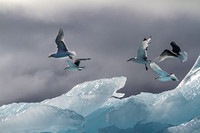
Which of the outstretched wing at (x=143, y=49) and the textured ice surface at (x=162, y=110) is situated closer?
the outstretched wing at (x=143, y=49)

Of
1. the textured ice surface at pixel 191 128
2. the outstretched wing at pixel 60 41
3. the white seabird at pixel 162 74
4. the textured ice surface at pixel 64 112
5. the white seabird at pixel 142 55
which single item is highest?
the outstretched wing at pixel 60 41

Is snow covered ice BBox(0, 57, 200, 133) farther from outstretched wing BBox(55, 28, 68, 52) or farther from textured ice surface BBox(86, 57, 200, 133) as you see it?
outstretched wing BBox(55, 28, 68, 52)

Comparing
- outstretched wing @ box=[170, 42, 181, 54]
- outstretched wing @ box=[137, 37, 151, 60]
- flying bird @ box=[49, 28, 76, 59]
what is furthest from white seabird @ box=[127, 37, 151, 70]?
flying bird @ box=[49, 28, 76, 59]

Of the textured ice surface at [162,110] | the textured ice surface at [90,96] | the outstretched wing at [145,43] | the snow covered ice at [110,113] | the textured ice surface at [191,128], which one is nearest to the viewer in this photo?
the outstretched wing at [145,43]

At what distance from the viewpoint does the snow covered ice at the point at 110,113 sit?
10.4 m

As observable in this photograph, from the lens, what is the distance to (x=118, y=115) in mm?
11141

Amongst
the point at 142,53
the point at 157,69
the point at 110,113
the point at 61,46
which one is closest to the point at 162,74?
the point at 157,69

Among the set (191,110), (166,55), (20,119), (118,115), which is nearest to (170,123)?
(191,110)

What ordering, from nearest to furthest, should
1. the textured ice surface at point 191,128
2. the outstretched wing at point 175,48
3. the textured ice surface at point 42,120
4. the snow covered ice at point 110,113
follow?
the outstretched wing at point 175,48 → the textured ice surface at point 191,128 → the textured ice surface at point 42,120 → the snow covered ice at point 110,113

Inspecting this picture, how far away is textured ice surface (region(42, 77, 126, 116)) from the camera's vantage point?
38.6 feet

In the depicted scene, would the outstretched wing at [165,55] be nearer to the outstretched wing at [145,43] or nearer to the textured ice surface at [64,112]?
the outstretched wing at [145,43]

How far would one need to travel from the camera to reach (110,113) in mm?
11094

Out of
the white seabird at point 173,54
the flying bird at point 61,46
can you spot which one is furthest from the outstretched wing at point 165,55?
the flying bird at point 61,46

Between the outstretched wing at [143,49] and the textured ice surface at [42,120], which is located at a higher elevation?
the outstretched wing at [143,49]
